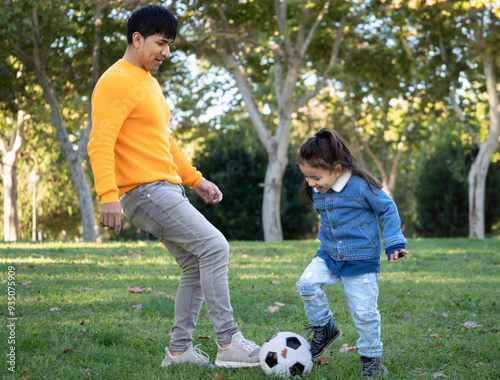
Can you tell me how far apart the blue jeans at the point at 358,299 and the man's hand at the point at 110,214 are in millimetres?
1341

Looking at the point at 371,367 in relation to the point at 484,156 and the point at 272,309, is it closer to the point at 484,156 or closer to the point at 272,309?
the point at 272,309

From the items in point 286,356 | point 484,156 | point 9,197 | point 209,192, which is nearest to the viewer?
point 286,356

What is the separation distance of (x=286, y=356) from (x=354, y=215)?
3.47ft

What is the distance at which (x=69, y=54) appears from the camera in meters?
17.6

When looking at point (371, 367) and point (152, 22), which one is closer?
point (152, 22)

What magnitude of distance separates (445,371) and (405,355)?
1.38 ft

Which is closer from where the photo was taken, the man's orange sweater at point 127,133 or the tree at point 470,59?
the man's orange sweater at point 127,133

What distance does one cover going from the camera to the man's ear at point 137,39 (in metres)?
3.59

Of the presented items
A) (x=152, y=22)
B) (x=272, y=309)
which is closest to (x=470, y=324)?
(x=272, y=309)

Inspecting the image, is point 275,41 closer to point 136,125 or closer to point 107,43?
point 107,43

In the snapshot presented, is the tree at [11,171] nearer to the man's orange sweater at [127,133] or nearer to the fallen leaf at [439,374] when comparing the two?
the man's orange sweater at [127,133]

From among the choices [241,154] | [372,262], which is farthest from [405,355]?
[241,154]

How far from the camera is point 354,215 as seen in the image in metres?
3.80

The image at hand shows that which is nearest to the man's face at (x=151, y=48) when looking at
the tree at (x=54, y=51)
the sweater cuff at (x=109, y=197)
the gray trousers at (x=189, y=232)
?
→ the gray trousers at (x=189, y=232)
